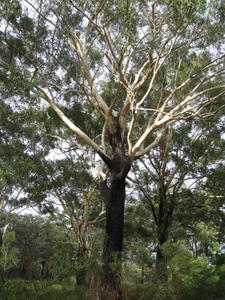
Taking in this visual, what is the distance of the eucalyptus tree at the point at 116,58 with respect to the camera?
7582 mm

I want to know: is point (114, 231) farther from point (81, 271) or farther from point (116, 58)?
point (116, 58)

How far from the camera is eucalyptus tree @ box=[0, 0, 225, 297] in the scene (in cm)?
758

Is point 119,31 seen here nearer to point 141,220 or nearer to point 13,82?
point 13,82

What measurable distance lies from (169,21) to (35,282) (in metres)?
6.59

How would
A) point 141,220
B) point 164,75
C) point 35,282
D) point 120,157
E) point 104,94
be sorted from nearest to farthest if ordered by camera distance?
point 35,282 < point 120,157 < point 164,75 < point 104,94 < point 141,220

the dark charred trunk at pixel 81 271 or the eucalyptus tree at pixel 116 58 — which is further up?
the eucalyptus tree at pixel 116 58

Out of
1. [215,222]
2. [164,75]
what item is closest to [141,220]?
[215,222]

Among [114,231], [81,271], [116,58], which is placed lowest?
[81,271]

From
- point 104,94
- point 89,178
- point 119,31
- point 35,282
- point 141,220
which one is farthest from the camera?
point 141,220

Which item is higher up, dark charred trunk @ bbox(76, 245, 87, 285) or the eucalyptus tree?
the eucalyptus tree

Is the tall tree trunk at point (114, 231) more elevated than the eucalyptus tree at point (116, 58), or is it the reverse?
the eucalyptus tree at point (116, 58)

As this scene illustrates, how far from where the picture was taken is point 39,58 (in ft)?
35.2

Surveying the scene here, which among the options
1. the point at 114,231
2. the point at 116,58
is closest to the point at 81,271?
the point at 114,231

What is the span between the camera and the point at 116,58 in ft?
26.3
